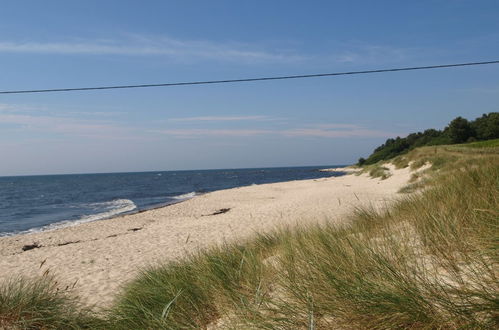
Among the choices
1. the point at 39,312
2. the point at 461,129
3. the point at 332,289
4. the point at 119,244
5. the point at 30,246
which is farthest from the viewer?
the point at 461,129

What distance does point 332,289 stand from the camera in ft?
9.14

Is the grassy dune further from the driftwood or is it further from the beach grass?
the driftwood

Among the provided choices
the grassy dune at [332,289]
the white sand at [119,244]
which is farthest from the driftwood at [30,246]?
the grassy dune at [332,289]

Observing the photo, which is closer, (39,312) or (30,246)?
(39,312)

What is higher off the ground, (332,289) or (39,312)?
(332,289)

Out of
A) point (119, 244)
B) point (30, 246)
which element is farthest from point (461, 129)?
point (30, 246)

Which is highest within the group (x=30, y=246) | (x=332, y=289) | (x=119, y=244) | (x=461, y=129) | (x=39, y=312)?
(x=461, y=129)

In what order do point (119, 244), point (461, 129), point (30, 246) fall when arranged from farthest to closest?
point (461, 129) < point (30, 246) < point (119, 244)

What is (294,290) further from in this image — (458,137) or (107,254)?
(458,137)

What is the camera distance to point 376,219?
19.5ft

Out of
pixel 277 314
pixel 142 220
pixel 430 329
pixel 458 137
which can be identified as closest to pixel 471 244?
pixel 430 329

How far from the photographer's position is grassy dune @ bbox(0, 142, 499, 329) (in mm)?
2367

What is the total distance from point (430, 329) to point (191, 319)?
1.95 metres

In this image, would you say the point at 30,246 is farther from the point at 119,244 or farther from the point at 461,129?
the point at 461,129
